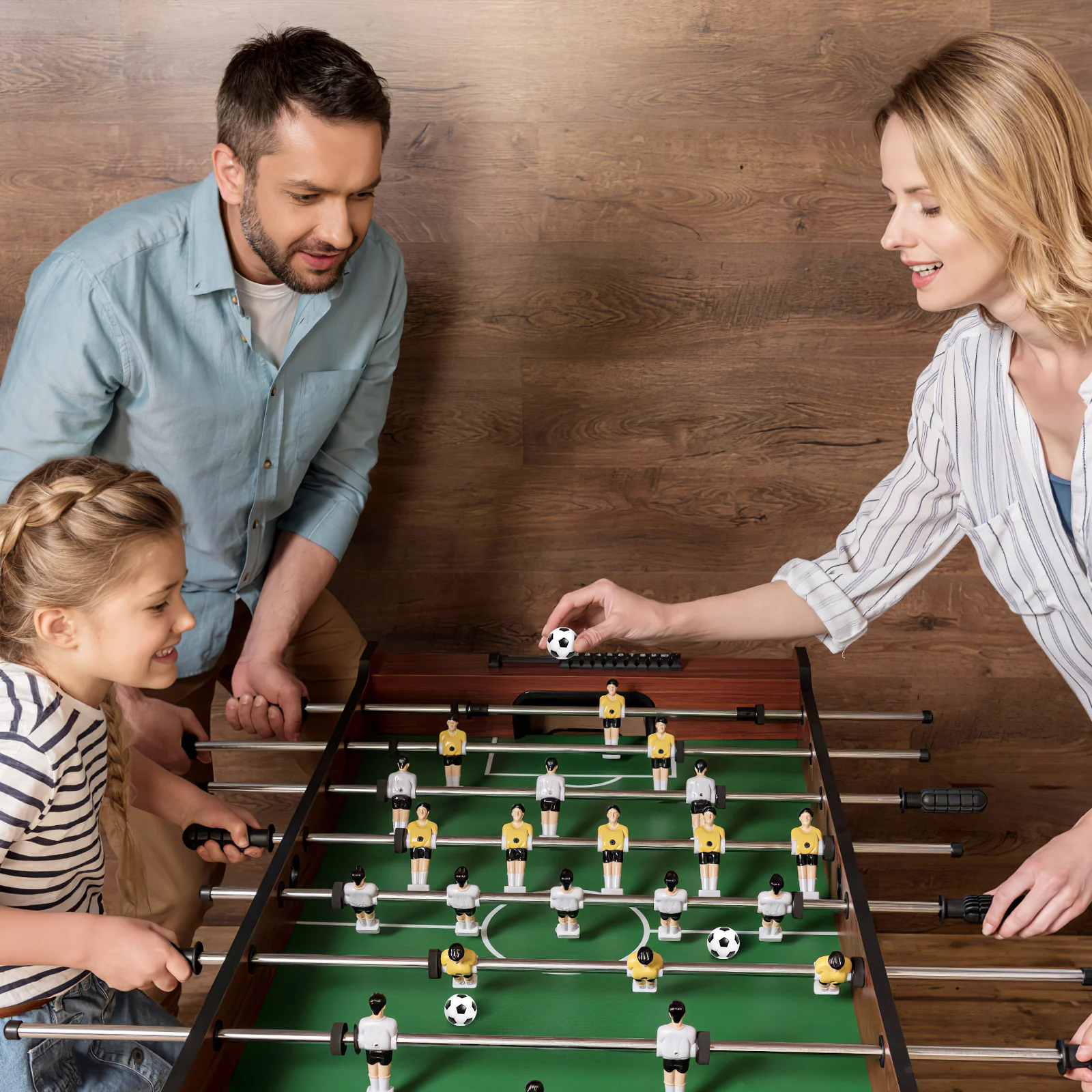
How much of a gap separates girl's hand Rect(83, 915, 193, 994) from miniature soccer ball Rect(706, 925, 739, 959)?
0.66 m

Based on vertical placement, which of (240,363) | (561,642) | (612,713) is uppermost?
(240,363)

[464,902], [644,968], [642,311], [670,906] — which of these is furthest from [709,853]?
[642,311]

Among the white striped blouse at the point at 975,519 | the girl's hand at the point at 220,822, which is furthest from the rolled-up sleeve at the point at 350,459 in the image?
the white striped blouse at the point at 975,519

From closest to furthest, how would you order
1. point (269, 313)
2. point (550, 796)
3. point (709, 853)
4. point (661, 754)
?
1. point (709, 853)
2. point (550, 796)
3. point (661, 754)
4. point (269, 313)

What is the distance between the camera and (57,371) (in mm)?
1863

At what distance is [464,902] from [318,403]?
1.13m

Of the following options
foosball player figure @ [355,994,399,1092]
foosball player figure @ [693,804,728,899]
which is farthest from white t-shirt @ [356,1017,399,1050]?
foosball player figure @ [693,804,728,899]

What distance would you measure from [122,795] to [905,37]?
7.32 feet

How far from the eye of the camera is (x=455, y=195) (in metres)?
2.50

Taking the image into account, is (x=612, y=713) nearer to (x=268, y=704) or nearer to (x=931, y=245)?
(x=268, y=704)

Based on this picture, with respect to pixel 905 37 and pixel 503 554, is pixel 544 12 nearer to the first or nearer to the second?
pixel 905 37

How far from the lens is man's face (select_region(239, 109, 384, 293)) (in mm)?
1803

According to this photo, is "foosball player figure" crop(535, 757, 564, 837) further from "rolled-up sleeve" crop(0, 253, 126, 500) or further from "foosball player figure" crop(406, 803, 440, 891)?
"rolled-up sleeve" crop(0, 253, 126, 500)

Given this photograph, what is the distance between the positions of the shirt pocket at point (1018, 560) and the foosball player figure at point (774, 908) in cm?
70
